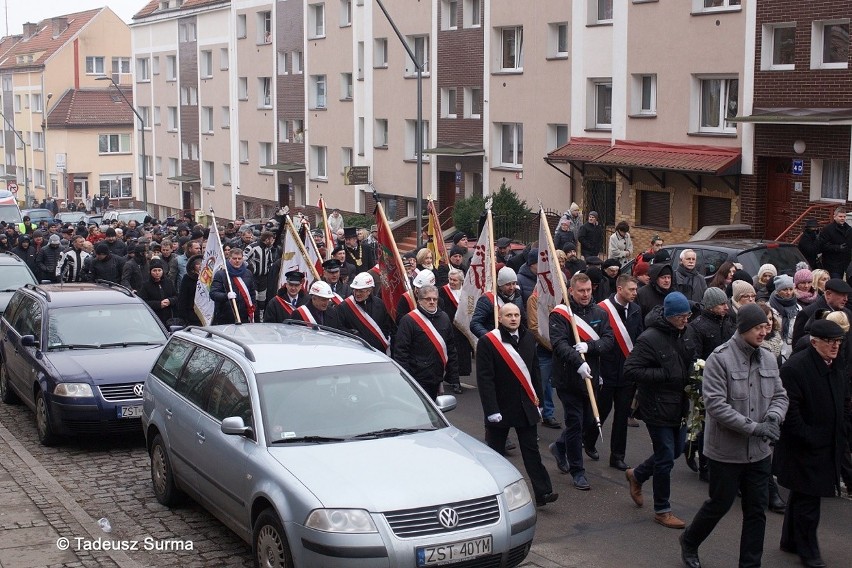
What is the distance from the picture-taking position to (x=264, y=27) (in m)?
53.1

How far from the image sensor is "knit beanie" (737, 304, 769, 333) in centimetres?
759

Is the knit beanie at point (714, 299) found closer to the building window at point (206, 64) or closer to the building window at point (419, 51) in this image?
the building window at point (419, 51)

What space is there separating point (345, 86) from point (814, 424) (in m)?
39.6

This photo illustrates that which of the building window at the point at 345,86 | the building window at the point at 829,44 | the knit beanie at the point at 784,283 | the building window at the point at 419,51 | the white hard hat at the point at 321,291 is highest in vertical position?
the building window at the point at 419,51

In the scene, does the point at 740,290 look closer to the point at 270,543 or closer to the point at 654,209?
the point at 270,543

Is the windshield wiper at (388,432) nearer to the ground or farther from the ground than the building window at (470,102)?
nearer to the ground

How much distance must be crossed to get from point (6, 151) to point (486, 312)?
8813 centimetres

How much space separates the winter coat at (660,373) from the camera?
8922 mm

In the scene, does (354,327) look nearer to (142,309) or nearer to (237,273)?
(142,309)

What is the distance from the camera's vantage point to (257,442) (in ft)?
26.3

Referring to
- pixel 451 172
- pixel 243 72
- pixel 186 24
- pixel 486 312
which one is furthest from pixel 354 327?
pixel 186 24

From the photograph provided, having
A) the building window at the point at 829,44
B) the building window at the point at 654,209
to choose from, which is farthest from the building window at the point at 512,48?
the building window at the point at 829,44

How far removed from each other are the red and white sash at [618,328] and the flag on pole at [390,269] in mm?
3601

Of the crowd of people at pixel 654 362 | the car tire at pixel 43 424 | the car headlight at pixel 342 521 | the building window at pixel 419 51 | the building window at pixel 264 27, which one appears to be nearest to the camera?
the car headlight at pixel 342 521
